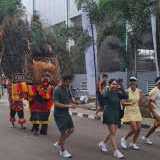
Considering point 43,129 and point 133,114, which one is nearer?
point 133,114

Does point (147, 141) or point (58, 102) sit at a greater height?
point (58, 102)

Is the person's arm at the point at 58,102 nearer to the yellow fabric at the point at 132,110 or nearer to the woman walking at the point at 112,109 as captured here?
the woman walking at the point at 112,109

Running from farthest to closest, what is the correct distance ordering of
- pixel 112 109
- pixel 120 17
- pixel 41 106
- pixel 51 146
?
pixel 120 17 → pixel 41 106 → pixel 51 146 → pixel 112 109

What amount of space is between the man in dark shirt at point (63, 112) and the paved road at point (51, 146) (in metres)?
0.35

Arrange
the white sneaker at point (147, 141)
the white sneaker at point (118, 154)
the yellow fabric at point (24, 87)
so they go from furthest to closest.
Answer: the yellow fabric at point (24, 87), the white sneaker at point (147, 141), the white sneaker at point (118, 154)

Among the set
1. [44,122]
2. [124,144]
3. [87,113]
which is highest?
[44,122]

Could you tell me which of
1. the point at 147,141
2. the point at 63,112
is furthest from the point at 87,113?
the point at 63,112

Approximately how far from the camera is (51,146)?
13062 millimetres

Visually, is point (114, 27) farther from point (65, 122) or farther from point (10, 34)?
point (10, 34)

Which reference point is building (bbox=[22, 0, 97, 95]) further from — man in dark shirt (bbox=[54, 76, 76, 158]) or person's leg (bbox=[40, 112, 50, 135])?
man in dark shirt (bbox=[54, 76, 76, 158])

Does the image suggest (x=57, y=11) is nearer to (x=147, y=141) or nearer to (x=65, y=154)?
(x=147, y=141)

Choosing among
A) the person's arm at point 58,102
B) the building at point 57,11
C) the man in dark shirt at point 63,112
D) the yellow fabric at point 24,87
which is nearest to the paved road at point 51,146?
the man in dark shirt at point 63,112

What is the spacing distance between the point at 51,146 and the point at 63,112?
1726 millimetres

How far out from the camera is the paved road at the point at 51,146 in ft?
38.3
